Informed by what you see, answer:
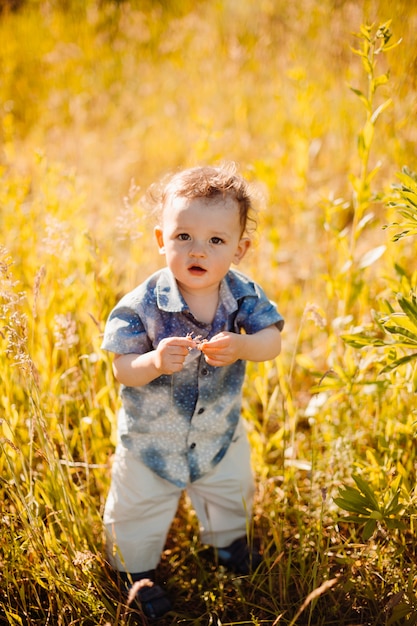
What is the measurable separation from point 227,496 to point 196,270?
76cm

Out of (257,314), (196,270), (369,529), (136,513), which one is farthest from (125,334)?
(369,529)

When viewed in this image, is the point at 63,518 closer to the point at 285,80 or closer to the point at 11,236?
the point at 11,236

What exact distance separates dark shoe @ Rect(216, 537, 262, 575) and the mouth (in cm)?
93

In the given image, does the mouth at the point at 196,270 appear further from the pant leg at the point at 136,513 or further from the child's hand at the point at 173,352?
the pant leg at the point at 136,513

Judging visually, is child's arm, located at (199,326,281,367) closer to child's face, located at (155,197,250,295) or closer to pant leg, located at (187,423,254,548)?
child's face, located at (155,197,250,295)

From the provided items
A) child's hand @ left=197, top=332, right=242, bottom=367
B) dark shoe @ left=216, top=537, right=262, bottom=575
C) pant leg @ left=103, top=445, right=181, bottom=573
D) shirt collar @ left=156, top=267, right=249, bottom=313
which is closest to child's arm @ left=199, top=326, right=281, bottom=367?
child's hand @ left=197, top=332, right=242, bottom=367

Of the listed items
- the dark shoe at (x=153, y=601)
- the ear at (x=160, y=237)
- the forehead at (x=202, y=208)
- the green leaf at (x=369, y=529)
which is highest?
the forehead at (x=202, y=208)

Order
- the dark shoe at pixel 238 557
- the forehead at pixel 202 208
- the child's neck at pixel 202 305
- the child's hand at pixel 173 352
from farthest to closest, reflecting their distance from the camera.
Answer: the dark shoe at pixel 238 557 < the child's neck at pixel 202 305 < the forehead at pixel 202 208 < the child's hand at pixel 173 352

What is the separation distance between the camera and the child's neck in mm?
1478

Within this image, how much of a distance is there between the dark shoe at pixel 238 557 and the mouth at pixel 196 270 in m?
0.93

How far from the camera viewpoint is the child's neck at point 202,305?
Result: 148 cm

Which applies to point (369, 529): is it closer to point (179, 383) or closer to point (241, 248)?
point (179, 383)

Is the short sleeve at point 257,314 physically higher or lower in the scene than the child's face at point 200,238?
lower

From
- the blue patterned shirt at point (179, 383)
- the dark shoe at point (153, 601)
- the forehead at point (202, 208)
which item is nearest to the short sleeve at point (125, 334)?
the blue patterned shirt at point (179, 383)
